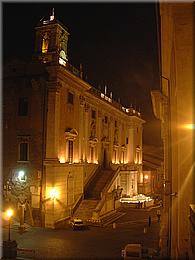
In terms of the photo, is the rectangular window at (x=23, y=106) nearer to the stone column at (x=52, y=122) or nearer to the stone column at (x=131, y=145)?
the stone column at (x=52, y=122)

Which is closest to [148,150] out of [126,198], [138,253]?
[126,198]

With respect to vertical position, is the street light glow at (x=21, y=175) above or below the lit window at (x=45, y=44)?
below

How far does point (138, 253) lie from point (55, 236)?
30.0ft

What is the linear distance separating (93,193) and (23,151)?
10.4m

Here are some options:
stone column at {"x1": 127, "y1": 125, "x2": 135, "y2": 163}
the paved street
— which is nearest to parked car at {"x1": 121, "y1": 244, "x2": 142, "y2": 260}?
the paved street

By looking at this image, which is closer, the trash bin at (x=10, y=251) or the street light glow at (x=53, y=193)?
the trash bin at (x=10, y=251)

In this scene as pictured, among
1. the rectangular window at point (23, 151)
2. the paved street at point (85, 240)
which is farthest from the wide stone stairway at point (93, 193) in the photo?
the rectangular window at point (23, 151)

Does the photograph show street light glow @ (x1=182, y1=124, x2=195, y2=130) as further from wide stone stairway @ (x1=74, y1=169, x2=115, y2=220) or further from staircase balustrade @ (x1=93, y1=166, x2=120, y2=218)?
wide stone stairway @ (x1=74, y1=169, x2=115, y2=220)

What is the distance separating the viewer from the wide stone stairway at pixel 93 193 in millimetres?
31328

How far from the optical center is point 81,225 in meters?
27.6

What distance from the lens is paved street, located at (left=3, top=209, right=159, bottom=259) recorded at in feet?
66.5

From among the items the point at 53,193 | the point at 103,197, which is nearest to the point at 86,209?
the point at 103,197

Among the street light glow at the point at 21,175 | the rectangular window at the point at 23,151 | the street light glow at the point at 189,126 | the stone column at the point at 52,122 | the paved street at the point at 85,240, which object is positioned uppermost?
the stone column at the point at 52,122

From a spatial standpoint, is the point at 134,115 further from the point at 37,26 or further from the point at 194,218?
the point at 194,218
